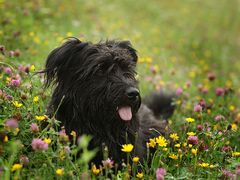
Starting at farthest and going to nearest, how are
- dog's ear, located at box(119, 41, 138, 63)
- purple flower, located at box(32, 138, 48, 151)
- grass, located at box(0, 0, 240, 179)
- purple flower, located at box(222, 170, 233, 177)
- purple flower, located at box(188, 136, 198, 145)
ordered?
dog's ear, located at box(119, 41, 138, 63)
purple flower, located at box(188, 136, 198, 145)
purple flower, located at box(222, 170, 233, 177)
grass, located at box(0, 0, 240, 179)
purple flower, located at box(32, 138, 48, 151)

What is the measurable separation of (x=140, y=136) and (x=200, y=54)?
237 inches

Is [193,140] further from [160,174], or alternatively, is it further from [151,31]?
[151,31]

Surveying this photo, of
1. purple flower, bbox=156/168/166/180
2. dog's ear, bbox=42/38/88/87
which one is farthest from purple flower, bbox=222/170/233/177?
dog's ear, bbox=42/38/88/87

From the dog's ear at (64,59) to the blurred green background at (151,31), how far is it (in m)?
1.18

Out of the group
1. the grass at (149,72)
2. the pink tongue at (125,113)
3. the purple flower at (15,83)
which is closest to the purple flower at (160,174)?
the grass at (149,72)

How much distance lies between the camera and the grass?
3254mm

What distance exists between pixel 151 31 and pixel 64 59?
6.78 meters

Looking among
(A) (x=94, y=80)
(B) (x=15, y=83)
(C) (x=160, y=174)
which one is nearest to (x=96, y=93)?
(A) (x=94, y=80)

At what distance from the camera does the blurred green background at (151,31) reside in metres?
A: 6.71

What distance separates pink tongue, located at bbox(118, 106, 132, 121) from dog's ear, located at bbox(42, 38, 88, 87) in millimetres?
646

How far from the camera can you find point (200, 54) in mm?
10078

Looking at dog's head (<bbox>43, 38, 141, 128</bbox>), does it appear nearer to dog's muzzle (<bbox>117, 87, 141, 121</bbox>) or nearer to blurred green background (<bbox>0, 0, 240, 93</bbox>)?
dog's muzzle (<bbox>117, 87, 141, 121</bbox>)

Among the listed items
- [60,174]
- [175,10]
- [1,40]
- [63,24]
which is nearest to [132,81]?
[60,174]

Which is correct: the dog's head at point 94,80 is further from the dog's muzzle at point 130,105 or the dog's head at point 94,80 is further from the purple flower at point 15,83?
the purple flower at point 15,83
